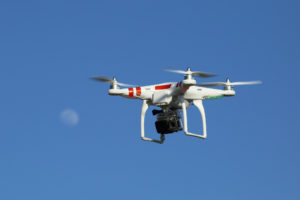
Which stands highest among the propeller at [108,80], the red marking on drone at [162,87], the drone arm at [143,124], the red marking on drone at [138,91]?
the propeller at [108,80]

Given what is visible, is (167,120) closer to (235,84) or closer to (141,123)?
(141,123)

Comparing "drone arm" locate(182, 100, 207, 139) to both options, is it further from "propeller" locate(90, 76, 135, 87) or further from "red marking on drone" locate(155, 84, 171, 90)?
"propeller" locate(90, 76, 135, 87)

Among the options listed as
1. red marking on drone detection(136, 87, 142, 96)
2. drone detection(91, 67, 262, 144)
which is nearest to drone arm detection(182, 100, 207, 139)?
drone detection(91, 67, 262, 144)

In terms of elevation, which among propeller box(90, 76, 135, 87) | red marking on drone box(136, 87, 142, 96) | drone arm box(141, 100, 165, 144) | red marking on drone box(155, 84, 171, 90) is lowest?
drone arm box(141, 100, 165, 144)

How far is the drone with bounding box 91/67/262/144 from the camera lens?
95.1m

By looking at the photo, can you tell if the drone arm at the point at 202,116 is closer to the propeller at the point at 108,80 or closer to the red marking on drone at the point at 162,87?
the red marking on drone at the point at 162,87

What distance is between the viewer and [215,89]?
99125 mm

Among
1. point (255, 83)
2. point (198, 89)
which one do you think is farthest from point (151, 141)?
point (255, 83)

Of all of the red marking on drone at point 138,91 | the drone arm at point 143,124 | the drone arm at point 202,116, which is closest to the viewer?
the drone arm at point 202,116

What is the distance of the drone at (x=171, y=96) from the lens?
312 ft

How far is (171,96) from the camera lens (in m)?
96.4

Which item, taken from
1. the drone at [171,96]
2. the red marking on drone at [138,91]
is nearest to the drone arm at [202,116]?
the drone at [171,96]

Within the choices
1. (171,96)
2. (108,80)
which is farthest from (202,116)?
(108,80)

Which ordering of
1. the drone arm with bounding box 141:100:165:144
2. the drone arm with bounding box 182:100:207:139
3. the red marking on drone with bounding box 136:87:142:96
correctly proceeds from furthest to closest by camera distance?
1. the red marking on drone with bounding box 136:87:142:96
2. the drone arm with bounding box 141:100:165:144
3. the drone arm with bounding box 182:100:207:139
